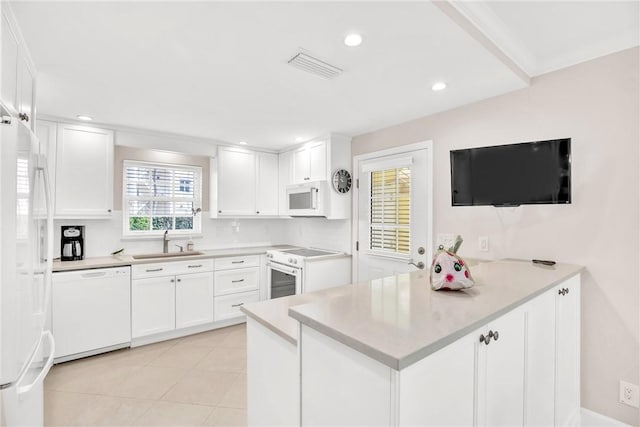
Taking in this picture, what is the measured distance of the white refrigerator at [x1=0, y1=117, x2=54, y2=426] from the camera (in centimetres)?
113

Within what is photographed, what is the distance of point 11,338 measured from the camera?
3.85ft

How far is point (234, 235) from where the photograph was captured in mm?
4336

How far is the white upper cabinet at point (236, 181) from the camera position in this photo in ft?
13.0

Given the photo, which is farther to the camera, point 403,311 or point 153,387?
point 153,387

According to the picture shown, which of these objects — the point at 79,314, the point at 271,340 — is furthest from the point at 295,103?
the point at 79,314

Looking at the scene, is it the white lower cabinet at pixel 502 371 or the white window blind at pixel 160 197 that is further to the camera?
the white window blind at pixel 160 197

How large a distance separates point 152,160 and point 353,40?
119 inches

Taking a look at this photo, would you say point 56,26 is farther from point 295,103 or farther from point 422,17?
point 422,17

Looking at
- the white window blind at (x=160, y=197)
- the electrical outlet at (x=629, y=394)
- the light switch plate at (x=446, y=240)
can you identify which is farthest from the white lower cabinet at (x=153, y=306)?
the electrical outlet at (x=629, y=394)

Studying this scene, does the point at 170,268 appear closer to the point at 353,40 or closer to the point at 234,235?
the point at 234,235

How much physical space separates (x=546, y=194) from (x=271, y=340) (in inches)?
73.0

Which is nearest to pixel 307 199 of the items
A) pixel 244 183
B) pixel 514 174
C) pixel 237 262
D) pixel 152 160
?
pixel 244 183

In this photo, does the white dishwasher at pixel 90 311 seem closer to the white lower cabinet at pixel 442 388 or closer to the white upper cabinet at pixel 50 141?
the white upper cabinet at pixel 50 141

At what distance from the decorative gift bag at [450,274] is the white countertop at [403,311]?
37 mm
